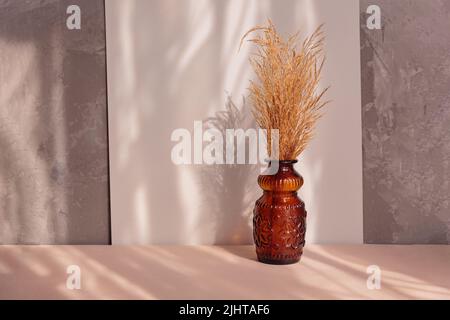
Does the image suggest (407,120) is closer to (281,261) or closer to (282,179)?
(282,179)

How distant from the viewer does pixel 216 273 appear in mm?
1864

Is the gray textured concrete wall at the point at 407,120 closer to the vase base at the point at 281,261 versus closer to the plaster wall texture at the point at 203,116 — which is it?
the plaster wall texture at the point at 203,116

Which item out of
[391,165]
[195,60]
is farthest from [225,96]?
[391,165]

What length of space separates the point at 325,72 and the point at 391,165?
0.44 metres

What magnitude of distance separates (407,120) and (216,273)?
951 millimetres

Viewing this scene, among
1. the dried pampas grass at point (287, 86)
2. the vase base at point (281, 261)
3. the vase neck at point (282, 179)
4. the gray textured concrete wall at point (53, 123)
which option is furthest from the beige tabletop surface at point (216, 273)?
the dried pampas grass at point (287, 86)

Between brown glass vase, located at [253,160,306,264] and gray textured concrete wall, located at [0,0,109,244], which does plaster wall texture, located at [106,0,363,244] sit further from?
brown glass vase, located at [253,160,306,264]

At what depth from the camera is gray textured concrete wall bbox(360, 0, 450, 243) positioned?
2.14 meters

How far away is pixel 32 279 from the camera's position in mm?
1828

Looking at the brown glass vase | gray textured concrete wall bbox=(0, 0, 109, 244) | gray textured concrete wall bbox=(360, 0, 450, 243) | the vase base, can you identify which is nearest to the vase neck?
the brown glass vase

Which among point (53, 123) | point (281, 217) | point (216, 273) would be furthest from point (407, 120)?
point (53, 123)

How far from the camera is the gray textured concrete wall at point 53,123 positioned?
7.20 feet

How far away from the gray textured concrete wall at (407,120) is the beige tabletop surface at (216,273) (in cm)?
12

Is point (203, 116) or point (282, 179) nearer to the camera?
point (282, 179)
